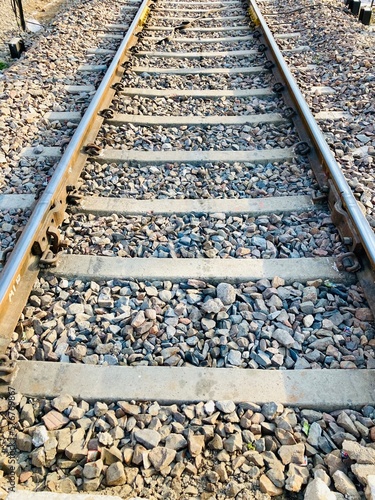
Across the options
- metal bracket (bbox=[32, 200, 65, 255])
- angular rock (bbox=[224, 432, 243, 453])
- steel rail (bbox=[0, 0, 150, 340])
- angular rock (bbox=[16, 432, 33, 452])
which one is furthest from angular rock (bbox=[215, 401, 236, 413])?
metal bracket (bbox=[32, 200, 65, 255])

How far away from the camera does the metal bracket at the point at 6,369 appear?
7.44ft

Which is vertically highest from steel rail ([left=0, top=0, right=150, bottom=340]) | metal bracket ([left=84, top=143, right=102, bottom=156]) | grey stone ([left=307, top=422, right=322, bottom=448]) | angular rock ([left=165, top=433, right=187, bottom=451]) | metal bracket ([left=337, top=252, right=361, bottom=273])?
steel rail ([left=0, top=0, right=150, bottom=340])

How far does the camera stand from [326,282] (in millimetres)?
2801

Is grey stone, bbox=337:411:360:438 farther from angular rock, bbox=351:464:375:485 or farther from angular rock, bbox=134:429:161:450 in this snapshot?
angular rock, bbox=134:429:161:450

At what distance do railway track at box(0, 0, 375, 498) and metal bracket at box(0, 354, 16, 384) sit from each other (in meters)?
0.01

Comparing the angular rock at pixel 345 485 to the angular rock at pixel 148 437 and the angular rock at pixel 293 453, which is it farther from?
the angular rock at pixel 148 437

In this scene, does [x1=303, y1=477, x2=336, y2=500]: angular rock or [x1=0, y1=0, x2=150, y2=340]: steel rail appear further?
[x1=0, y1=0, x2=150, y2=340]: steel rail

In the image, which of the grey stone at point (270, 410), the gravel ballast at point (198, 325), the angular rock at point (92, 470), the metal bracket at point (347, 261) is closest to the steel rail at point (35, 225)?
the gravel ballast at point (198, 325)

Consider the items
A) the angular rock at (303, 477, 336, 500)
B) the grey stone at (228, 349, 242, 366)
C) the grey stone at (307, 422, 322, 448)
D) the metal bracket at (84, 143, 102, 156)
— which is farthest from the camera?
the metal bracket at (84, 143, 102, 156)

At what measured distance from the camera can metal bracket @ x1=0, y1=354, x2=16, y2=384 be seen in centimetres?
227

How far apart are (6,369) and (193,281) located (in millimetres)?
1067

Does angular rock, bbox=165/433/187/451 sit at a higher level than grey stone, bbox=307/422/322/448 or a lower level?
higher

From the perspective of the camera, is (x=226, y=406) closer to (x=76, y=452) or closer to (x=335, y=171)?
(x=76, y=452)

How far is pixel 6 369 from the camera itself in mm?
2273
